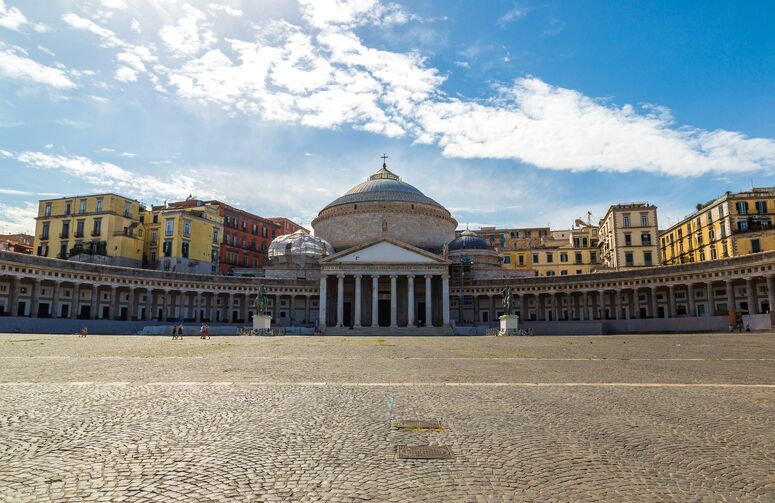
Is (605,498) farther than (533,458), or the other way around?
(533,458)

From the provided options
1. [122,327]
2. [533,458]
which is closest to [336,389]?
[533,458]

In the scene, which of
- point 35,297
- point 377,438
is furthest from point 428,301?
point 377,438

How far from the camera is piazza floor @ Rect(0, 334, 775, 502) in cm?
454

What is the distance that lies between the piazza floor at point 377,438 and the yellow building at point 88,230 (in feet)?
184

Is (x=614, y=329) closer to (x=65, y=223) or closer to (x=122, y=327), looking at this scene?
(x=122, y=327)

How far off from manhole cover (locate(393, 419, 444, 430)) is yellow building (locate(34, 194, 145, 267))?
6416cm

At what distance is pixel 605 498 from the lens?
14.3 ft

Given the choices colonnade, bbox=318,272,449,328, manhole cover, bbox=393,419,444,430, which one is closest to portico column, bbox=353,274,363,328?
colonnade, bbox=318,272,449,328

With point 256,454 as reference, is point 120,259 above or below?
above

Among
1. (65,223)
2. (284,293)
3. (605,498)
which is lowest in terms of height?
(605,498)

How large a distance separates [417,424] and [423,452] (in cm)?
140

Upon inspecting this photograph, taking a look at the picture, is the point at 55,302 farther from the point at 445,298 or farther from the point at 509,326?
the point at 509,326

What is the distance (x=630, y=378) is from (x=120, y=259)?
2503 inches

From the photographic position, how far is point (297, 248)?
7150 cm
